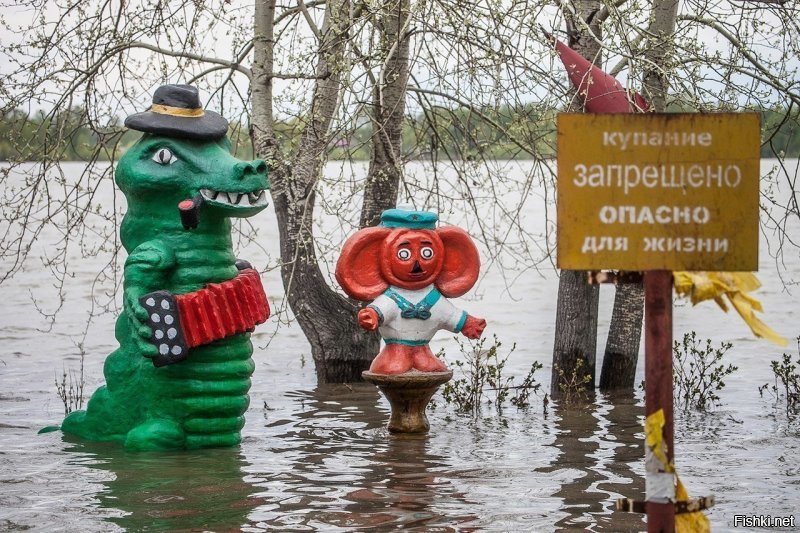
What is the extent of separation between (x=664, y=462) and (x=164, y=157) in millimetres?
4797

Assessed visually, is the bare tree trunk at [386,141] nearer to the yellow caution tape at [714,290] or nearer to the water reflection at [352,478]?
the water reflection at [352,478]

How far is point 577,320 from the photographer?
445 inches

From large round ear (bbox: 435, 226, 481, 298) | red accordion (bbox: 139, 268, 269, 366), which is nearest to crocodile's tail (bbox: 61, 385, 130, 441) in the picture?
red accordion (bbox: 139, 268, 269, 366)

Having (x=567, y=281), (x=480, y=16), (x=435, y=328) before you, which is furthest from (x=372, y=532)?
(x=567, y=281)

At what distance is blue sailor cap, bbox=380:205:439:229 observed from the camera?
30.2ft

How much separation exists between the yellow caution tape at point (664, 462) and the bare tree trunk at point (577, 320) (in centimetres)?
601

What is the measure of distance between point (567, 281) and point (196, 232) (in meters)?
3.90

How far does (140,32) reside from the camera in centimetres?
1052

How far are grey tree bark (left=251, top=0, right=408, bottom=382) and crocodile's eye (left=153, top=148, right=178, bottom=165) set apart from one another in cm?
160

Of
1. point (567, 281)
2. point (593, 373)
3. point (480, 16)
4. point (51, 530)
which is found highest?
point (480, 16)

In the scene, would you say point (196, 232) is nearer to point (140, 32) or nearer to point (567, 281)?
point (140, 32)

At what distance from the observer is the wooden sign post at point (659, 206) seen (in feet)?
16.3

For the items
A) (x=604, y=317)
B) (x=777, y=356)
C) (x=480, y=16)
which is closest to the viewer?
(x=480, y=16)

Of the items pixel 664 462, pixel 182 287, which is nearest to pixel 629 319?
pixel 182 287
